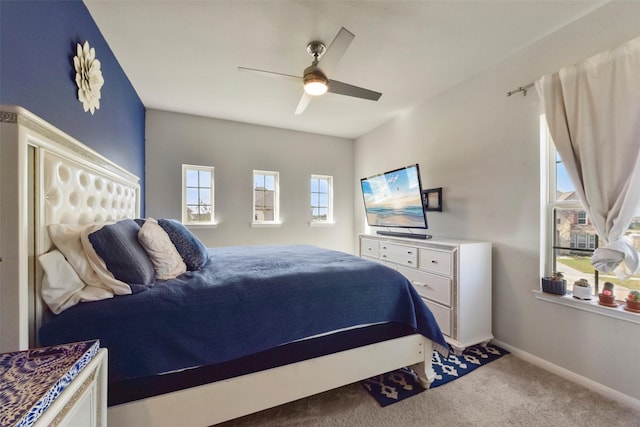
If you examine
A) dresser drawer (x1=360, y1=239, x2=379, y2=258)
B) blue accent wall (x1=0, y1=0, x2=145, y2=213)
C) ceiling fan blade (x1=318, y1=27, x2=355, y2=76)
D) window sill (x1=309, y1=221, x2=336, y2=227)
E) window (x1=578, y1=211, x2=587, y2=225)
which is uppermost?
ceiling fan blade (x1=318, y1=27, x2=355, y2=76)

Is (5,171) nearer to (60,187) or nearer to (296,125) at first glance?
(60,187)

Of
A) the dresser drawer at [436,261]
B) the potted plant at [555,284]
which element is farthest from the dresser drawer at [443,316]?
the potted plant at [555,284]

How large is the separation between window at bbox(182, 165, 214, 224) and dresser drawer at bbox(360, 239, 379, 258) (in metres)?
2.23

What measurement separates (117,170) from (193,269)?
4.19ft

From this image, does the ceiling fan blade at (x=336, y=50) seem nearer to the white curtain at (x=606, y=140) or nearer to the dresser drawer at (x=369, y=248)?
the white curtain at (x=606, y=140)

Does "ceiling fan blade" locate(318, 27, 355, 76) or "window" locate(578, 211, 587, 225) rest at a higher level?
"ceiling fan blade" locate(318, 27, 355, 76)

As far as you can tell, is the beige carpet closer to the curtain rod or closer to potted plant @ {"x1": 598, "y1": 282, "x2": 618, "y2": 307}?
potted plant @ {"x1": 598, "y1": 282, "x2": 618, "y2": 307}

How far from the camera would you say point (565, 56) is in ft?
6.36

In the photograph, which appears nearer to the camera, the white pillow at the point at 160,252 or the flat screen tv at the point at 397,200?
the white pillow at the point at 160,252

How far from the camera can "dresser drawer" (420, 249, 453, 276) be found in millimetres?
2260

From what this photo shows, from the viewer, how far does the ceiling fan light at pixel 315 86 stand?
75.6 inches

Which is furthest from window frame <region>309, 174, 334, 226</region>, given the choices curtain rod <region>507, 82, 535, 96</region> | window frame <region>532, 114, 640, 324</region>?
window frame <region>532, 114, 640, 324</region>

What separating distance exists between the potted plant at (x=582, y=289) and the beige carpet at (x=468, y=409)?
618mm

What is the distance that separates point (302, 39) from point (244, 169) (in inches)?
89.7
